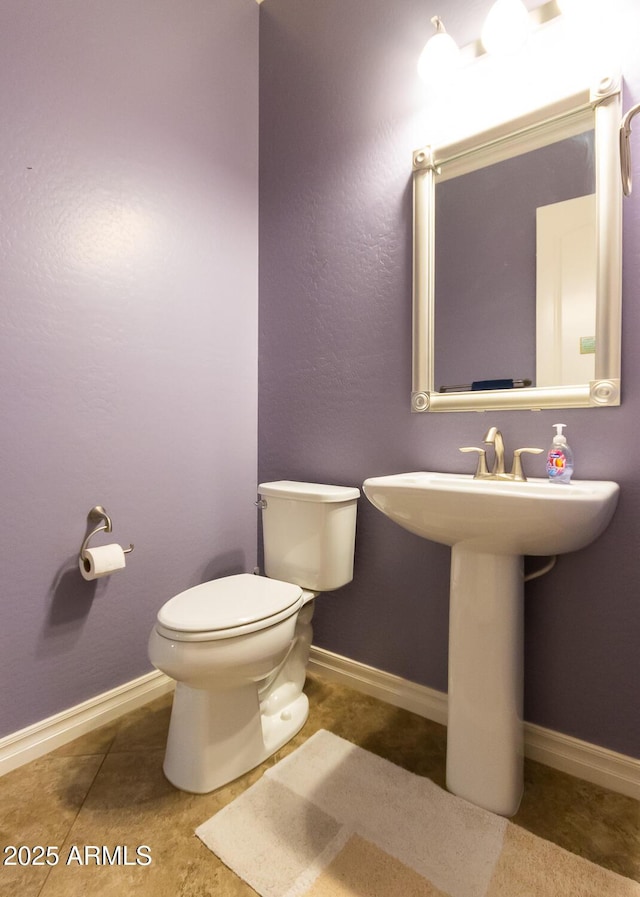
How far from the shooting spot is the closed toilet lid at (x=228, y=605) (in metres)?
1.14

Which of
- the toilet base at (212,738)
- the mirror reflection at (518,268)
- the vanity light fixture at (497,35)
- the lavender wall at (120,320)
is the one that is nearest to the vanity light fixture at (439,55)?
the vanity light fixture at (497,35)

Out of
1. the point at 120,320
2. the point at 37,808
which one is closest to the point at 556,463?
the point at 120,320

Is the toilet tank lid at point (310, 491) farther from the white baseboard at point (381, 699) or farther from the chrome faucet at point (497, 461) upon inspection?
the white baseboard at point (381, 699)

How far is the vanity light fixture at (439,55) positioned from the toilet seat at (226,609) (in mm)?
1629

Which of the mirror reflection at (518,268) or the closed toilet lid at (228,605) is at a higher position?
the mirror reflection at (518,268)

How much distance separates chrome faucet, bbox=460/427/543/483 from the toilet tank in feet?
1.45

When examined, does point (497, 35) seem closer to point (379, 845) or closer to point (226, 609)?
point (226, 609)

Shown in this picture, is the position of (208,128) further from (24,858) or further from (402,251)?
(24,858)

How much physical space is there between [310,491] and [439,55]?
1.40 m

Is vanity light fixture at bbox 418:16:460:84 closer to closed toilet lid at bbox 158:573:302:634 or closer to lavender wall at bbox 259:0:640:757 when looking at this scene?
lavender wall at bbox 259:0:640:757

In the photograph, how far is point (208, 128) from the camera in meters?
1.78

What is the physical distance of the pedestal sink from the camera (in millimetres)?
1045

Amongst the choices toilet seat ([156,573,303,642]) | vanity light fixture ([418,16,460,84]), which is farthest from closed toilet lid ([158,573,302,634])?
vanity light fixture ([418,16,460,84])

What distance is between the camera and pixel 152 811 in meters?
1.12
